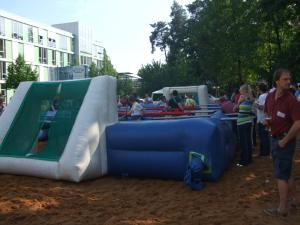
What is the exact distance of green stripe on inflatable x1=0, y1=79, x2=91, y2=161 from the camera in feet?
24.3

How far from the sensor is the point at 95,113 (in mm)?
7191

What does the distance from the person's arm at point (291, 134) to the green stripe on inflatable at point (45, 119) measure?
12.9ft

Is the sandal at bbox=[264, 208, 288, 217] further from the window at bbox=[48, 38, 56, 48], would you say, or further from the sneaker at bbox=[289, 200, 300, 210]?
the window at bbox=[48, 38, 56, 48]

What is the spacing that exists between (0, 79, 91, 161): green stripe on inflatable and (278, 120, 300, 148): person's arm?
394cm

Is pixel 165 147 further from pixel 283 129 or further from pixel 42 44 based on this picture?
pixel 42 44

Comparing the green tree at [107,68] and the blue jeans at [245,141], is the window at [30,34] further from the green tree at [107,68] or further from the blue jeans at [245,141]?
the blue jeans at [245,141]

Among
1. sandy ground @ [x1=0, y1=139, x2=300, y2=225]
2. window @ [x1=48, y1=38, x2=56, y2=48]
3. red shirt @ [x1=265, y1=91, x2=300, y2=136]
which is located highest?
window @ [x1=48, y1=38, x2=56, y2=48]

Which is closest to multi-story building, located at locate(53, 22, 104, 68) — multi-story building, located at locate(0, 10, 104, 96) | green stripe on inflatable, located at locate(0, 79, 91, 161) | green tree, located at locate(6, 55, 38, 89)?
multi-story building, located at locate(0, 10, 104, 96)

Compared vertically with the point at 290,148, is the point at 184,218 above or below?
below

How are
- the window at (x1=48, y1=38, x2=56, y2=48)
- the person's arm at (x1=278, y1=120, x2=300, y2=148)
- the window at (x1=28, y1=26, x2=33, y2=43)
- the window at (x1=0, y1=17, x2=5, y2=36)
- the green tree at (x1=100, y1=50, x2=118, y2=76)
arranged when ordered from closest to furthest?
1. the person's arm at (x1=278, y1=120, x2=300, y2=148)
2. the window at (x1=0, y1=17, x2=5, y2=36)
3. the window at (x1=28, y1=26, x2=33, y2=43)
4. the green tree at (x1=100, y1=50, x2=118, y2=76)
5. the window at (x1=48, y1=38, x2=56, y2=48)

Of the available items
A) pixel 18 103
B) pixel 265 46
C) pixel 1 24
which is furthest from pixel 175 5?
pixel 18 103

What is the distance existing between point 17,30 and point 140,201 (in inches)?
1921

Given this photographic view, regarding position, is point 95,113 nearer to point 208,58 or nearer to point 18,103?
point 18,103

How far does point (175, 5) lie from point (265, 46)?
37.6 meters
